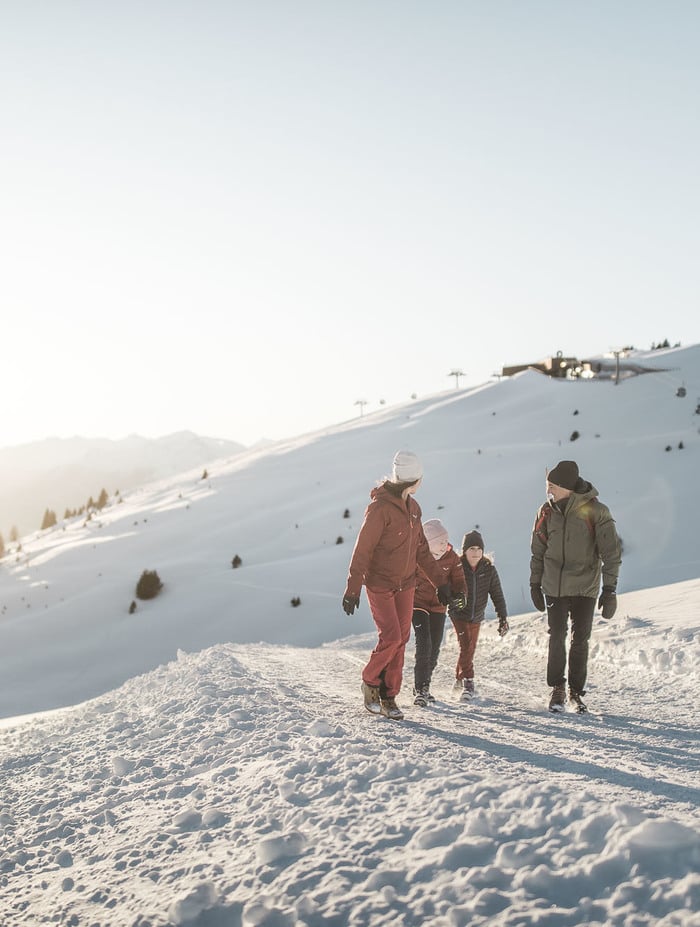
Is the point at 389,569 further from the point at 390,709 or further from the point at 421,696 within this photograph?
the point at 421,696

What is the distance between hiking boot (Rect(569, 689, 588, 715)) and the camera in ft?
20.6

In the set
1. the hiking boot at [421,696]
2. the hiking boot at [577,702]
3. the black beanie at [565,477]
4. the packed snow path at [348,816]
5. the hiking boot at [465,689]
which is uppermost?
the black beanie at [565,477]

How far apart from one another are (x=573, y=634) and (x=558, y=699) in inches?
25.2

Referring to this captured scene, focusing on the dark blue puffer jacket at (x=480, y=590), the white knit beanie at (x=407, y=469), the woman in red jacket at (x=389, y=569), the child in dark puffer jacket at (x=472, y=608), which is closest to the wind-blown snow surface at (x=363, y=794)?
the woman in red jacket at (x=389, y=569)

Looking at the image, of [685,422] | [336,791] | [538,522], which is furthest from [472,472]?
[336,791]

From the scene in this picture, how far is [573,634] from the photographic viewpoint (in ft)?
20.9

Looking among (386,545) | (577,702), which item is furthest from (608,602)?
(386,545)

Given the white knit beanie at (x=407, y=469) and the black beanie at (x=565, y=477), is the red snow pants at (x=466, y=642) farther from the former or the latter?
the white knit beanie at (x=407, y=469)

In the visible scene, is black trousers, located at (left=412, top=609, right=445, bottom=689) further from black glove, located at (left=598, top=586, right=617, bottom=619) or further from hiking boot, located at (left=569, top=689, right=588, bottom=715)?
black glove, located at (left=598, top=586, right=617, bottom=619)

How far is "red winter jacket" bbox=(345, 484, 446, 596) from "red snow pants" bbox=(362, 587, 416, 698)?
11 centimetres

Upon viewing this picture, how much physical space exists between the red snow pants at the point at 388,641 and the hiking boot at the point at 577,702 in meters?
1.79

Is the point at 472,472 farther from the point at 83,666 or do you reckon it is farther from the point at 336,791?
the point at 336,791

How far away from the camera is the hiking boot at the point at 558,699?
6.37 metres

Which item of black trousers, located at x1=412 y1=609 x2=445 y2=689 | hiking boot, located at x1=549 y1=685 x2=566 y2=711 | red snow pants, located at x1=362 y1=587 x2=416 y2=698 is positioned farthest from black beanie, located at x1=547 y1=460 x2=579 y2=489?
hiking boot, located at x1=549 y1=685 x2=566 y2=711
